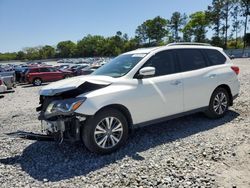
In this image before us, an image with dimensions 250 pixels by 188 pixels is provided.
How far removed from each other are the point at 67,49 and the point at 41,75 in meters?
109

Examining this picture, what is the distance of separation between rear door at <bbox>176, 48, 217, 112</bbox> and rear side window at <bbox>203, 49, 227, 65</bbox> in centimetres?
18

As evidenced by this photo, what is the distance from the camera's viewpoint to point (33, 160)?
15.4 feet

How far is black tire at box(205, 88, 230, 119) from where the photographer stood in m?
6.38

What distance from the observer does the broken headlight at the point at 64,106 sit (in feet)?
14.4

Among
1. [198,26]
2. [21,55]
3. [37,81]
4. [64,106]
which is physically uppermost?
[198,26]

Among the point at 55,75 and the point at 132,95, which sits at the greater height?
the point at 132,95

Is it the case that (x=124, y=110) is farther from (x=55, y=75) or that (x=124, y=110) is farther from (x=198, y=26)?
(x=198, y=26)

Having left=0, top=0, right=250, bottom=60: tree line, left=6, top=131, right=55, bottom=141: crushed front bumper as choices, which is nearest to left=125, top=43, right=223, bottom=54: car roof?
left=6, top=131, right=55, bottom=141: crushed front bumper

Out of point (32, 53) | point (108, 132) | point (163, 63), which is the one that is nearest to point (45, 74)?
point (163, 63)

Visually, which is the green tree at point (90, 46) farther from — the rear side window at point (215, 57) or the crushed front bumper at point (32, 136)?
the crushed front bumper at point (32, 136)

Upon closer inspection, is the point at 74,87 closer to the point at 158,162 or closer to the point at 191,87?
the point at 158,162

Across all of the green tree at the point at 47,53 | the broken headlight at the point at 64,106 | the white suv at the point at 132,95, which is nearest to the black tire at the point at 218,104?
the white suv at the point at 132,95

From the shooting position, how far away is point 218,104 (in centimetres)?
653

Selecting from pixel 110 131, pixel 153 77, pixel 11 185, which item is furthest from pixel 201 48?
pixel 11 185
